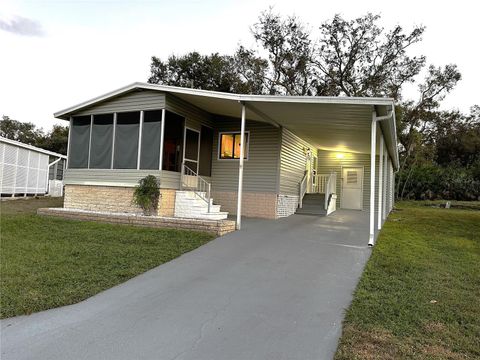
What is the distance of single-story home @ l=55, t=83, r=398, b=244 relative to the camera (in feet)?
31.9

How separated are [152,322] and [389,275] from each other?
3611 millimetres

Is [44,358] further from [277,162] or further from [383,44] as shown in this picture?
[383,44]

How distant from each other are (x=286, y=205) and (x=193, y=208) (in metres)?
3.42

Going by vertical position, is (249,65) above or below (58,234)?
above

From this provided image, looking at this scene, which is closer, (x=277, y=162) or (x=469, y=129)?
(x=277, y=162)

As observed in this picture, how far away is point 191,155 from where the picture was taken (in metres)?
11.1

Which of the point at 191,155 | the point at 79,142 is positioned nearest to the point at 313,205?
the point at 191,155

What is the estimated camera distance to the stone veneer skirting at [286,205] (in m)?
11.3

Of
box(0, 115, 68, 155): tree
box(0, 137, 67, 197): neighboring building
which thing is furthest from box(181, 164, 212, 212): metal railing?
box(0, 115, 68, 155): tree

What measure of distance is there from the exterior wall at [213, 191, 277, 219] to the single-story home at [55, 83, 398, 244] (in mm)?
32

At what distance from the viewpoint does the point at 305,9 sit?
2430cm

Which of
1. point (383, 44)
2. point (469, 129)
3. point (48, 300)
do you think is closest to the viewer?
point (48, 300)

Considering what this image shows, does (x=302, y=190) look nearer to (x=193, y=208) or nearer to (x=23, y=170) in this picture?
(x=193, y=208)

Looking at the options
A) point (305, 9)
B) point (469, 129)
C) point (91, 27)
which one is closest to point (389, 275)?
point (91, 27)
